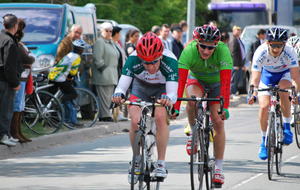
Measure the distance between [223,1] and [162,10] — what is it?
213 inches

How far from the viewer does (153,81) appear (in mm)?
9898

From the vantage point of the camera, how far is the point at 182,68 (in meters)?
10.3

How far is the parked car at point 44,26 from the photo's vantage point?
16.9 meters

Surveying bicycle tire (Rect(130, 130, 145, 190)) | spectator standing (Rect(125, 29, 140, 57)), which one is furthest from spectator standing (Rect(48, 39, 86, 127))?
bicycle tire (Rect(130, 130, 145, 190))

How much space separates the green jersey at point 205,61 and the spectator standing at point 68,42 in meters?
6.35

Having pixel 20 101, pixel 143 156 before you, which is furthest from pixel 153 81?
pixel 20 101

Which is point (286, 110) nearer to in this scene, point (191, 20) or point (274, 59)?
point (274, 59)

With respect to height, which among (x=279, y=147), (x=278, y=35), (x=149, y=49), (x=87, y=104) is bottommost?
(x=87, y=104)

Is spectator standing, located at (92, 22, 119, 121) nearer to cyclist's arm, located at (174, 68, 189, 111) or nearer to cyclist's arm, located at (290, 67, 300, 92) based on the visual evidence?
cyclist's arm, located at (290, 67, 300, 92)

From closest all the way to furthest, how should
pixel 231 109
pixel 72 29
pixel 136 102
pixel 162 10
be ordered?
pixel 136 102
pixel 72 29
pixel 231 109
pixel 162 10

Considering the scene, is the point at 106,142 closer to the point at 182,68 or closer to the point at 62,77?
the point at 62,77

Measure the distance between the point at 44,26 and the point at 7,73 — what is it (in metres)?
4.18

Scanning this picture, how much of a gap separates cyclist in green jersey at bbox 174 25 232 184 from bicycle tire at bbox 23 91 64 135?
5.19m

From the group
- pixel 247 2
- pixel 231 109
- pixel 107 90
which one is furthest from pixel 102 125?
pixel 247 2
